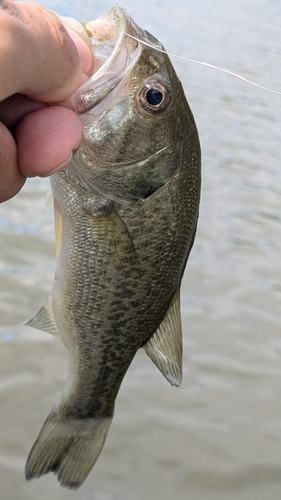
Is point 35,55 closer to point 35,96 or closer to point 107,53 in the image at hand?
point 35,96

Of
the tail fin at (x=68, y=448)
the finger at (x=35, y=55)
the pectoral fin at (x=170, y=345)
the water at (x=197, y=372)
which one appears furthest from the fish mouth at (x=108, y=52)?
the water at (x=197, y=372)

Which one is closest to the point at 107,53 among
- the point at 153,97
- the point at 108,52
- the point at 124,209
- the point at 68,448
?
the point at 108,52

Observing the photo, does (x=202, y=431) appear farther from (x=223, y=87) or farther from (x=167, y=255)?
(x=223, y=87)

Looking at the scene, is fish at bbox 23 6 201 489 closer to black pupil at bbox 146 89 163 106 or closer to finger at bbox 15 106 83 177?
black pupil at bbox 146 89 163 106

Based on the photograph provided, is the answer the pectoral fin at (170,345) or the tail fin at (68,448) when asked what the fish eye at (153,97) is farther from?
the tail fin at (68,448)

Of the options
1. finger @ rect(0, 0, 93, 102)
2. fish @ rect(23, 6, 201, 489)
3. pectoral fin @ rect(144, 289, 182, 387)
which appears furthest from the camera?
pectoral fin @ rect(144, 289, 182, 387)

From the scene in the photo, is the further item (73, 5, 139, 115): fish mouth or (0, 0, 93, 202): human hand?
(73, 5, 139, 115): fish mouth

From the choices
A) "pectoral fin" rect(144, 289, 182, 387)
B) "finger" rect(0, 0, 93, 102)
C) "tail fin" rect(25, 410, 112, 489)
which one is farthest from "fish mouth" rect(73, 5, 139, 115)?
"tail fin" rect(25, 410, 112, 489)
